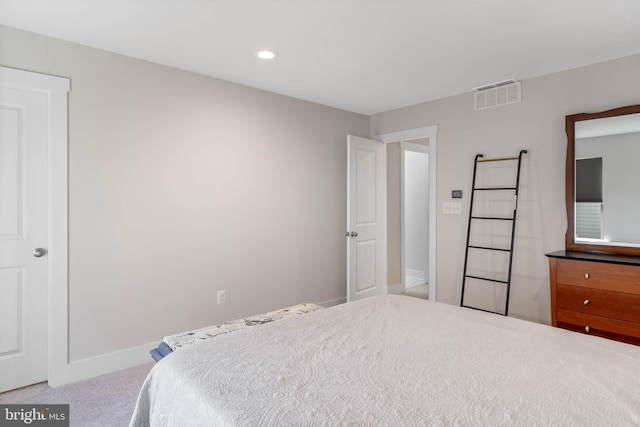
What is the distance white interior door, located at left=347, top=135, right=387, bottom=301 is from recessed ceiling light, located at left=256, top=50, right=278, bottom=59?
1.53m

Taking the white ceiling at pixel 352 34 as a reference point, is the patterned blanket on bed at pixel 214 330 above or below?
below

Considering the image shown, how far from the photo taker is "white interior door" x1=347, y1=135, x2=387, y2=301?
13.6ft

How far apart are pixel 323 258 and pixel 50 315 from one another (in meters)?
2.55

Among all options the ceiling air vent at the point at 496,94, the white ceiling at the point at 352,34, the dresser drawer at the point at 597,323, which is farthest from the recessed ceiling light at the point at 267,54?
the dresser drawer at the point at 597,323

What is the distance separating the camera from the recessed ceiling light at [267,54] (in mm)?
2688

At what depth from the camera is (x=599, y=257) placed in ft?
8.62

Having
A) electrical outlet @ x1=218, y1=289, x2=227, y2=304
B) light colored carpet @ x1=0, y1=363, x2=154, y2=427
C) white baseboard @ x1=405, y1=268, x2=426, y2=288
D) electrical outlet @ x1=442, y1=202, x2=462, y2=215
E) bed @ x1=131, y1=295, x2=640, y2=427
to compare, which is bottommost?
light colored carpet @ x1=0, y1=363, x2=154, y2=427

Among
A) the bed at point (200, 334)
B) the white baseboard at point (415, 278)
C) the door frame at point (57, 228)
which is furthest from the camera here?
the white baseboard at point (415, 278)

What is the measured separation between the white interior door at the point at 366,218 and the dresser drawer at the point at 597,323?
2032 mm

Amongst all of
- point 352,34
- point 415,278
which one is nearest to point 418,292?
point 415,278

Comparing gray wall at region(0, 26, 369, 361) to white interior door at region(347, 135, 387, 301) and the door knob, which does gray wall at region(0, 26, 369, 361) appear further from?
white interior door at region(347, 135, 387, 301)

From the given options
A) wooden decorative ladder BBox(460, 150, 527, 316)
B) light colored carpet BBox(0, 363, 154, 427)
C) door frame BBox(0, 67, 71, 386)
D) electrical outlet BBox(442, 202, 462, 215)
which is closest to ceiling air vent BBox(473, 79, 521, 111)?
wooden decorative ladder BBox(460, 150, 527, 316)

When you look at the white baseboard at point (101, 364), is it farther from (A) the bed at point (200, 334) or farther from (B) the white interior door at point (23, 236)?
(A) the bed at point (200, 334)

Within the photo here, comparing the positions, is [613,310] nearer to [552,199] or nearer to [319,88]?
[552,199]
